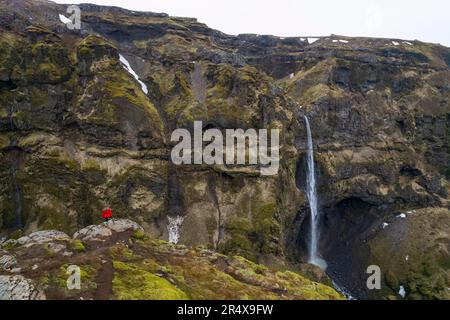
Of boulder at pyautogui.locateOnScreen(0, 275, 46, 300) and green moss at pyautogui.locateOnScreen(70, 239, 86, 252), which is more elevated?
green moss at pyautogui.locateOnScreen(70, 239, 86, 252)

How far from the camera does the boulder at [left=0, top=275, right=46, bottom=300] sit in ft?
106

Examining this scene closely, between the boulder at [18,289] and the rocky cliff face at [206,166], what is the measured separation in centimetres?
5666

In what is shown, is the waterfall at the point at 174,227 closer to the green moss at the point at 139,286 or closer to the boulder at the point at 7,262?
the green moss at the point at 139,286

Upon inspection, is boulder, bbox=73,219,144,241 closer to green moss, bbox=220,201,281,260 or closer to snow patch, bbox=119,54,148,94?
green moss, bbox=220,201,281,260

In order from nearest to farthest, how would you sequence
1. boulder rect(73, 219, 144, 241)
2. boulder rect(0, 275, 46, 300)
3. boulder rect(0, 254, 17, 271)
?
boulder rect(0, 275, 46, 300)
boulder rect(0, 254, 17, 271)
boulder rect(73, 219, 144, 241)

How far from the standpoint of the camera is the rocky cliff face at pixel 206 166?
94.1 meters

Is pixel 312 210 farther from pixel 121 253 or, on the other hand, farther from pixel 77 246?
pixel 77 246

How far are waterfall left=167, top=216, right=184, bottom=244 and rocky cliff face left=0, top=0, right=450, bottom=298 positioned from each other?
1.31m

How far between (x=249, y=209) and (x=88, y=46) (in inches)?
2321

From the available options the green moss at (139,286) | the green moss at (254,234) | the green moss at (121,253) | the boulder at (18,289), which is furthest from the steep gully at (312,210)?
the boulder at (18,289)

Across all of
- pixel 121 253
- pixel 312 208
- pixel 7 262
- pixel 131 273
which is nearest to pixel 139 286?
pixel 131 273

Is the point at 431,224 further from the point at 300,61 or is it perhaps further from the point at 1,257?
the point at 1,257

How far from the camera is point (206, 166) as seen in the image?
10394 centimetres

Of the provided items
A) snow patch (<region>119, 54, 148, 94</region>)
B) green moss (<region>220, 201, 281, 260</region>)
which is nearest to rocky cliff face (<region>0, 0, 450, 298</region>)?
green moss (<region>220, 201, 281, 260</region>)
